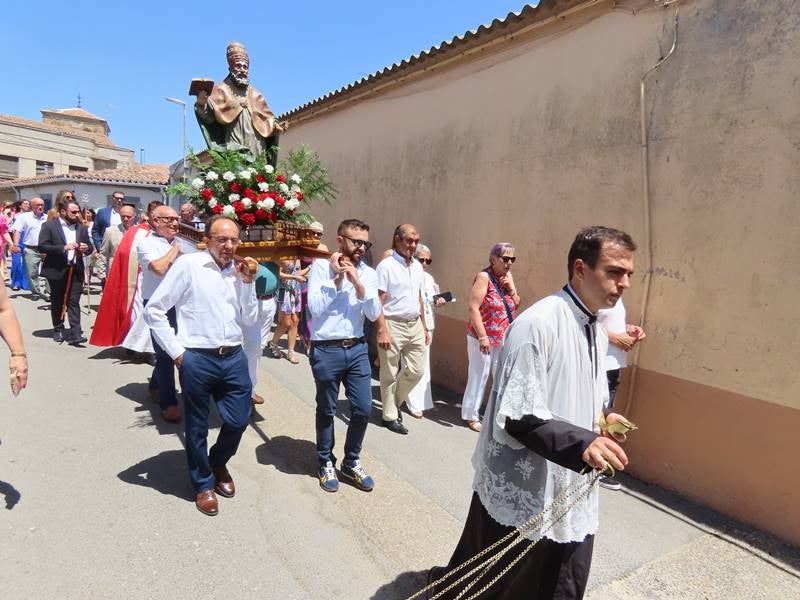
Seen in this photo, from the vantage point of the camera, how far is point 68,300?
7621 mm

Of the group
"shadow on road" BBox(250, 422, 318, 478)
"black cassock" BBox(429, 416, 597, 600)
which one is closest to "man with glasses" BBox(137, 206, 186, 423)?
"shadow on road" BBox(250, 422, 318, 478)

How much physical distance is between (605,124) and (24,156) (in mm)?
40702

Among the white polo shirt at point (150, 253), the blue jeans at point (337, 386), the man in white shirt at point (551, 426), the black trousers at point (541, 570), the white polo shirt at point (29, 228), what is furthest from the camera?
the white polo shirt at point (29, 228)

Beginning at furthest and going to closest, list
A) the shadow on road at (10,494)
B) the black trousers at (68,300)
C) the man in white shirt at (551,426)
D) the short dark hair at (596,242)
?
the black trousers at (68,300) → the shadow on road at (10,494) → the short dark hair at (596,242) → the man in white shirt at (551,426)

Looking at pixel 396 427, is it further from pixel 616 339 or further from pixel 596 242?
pixel 596 242

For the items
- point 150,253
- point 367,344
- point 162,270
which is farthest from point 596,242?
point 150,253

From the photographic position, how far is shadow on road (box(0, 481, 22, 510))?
136 inches

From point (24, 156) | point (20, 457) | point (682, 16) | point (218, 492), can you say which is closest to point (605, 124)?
point (682, 16)

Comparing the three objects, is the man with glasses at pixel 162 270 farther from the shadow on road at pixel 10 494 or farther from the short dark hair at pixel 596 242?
the short dark hair at pixel 596 242

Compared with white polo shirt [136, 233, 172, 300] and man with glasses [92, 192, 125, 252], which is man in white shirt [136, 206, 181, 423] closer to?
white polo shirt [136, 233, 172, 300]

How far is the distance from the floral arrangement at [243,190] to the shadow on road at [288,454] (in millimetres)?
2004

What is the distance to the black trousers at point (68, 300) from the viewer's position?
24.8 feet

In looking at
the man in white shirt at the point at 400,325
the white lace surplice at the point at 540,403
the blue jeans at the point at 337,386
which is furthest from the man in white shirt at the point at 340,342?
the white lace surplice at the point at 540,403

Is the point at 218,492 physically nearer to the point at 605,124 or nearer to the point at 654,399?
the point at 654,399
